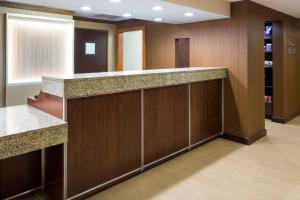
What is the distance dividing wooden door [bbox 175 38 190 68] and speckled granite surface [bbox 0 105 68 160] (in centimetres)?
371

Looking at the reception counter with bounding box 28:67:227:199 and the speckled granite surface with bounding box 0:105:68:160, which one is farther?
the reception counter with bounding box 28:67:227:199

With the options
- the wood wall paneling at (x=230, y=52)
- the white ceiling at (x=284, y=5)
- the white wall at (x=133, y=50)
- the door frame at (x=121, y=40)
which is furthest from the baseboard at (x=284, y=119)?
the white wall at (x=133, y=50)

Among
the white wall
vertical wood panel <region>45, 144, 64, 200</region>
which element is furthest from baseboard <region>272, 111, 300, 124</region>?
vertical wood panel <region>45, 144, 64, 200</region>

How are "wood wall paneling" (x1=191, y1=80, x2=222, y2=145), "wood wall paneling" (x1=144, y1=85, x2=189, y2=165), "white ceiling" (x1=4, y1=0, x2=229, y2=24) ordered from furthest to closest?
"wood wall paneling" (x1=191, y1=80, x2=222, y2=145), "white ceiling" (x1=4, y1=0, x2=229, y2=24), "wood wall paneling" (x1=144, y1=85, x2=189, y2=165)

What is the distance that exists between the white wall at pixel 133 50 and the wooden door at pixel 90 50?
4.11ft

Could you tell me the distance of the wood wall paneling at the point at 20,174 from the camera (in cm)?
239

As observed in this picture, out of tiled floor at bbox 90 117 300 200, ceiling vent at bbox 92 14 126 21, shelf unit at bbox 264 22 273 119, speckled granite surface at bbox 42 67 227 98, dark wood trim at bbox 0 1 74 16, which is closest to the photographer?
speckled granite surface at bbox 42 67 227 98

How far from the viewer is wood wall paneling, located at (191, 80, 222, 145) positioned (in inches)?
155

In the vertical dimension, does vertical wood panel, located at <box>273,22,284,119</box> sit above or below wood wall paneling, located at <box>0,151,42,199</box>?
above

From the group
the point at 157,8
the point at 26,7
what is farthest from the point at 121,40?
the point at 157,8

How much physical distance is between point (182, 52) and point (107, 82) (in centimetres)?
329

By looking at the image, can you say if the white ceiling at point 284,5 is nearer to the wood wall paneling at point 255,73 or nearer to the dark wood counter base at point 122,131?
the wood wall paneling at point 255,73

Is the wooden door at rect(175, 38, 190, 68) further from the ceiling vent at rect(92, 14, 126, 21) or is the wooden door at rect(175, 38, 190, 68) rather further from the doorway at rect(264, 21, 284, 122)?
the doorway at rect(264, 21, 284, 122)

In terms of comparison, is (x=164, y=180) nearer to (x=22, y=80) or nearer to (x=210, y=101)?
(x=210, y=101)
